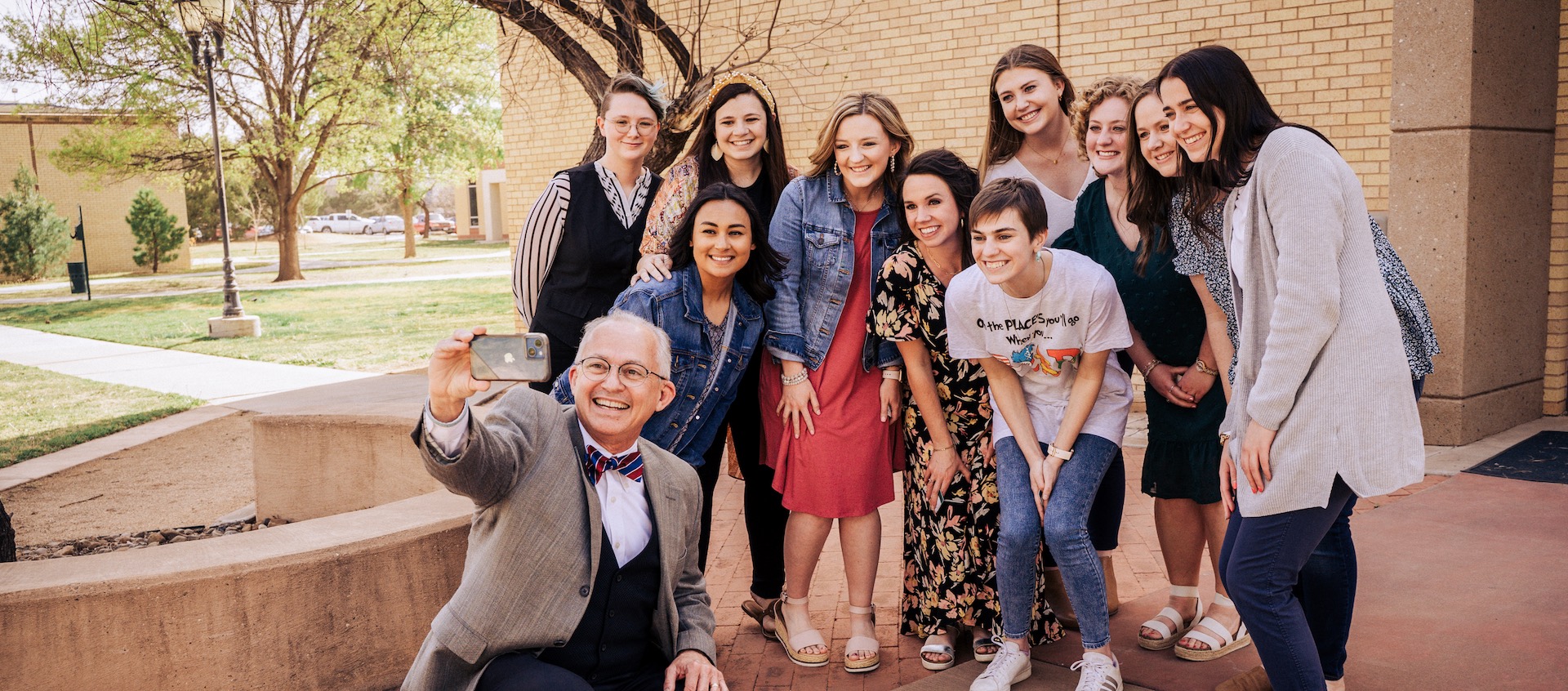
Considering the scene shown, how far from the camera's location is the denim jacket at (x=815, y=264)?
3879 mm

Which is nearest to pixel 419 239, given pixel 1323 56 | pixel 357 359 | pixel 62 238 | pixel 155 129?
pixel 62 238

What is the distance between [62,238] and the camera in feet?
108

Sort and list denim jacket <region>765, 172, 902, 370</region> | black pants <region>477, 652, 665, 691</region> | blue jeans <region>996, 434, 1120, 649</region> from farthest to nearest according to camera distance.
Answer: denim jacket <region>765, 172, 902, 370</region>, blue jeans <region>996, 434, 1120, 649</region>, black pants <region>477, 652, 665, 691</region>

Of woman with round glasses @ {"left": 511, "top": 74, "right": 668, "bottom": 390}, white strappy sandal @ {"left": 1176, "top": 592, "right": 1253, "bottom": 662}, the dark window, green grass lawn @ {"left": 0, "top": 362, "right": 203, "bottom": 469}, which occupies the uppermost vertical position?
the dark window

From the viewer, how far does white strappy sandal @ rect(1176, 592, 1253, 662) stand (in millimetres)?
3732

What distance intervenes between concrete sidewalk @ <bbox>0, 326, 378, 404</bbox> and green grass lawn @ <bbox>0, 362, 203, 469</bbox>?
308 millimetres

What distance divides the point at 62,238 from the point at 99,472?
29.6 meters

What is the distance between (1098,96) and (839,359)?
133 centimetres

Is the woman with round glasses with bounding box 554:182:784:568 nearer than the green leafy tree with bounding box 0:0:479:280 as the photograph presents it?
Yes

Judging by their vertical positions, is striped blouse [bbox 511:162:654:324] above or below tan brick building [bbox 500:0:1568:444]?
below

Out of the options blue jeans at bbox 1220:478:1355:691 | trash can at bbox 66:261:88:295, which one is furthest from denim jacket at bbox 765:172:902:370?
trash can at bbox 66:261:88:295

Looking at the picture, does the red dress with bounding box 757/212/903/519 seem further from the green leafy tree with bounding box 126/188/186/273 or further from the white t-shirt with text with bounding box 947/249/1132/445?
the green leafy tree with bounding box 126/188/186/273

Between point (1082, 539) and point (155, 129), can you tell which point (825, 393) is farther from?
point (155, 129)

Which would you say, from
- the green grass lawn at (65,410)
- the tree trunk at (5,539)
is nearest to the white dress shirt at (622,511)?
the tree trunk at (5,539)
